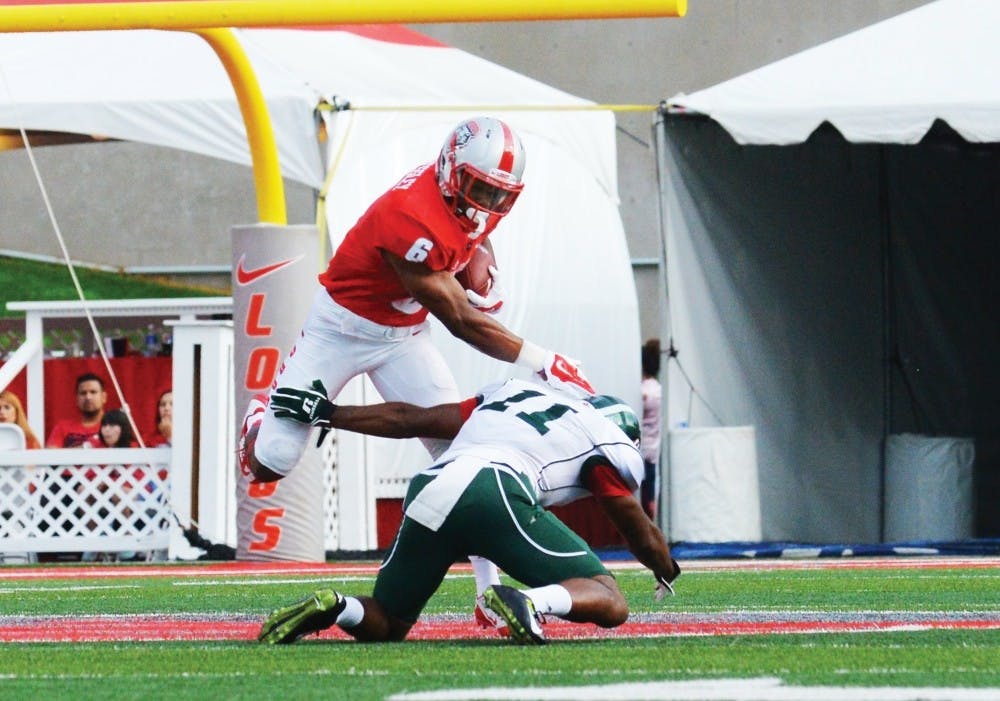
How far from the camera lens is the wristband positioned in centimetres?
547

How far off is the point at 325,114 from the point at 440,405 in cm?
645

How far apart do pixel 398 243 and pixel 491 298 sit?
543mm

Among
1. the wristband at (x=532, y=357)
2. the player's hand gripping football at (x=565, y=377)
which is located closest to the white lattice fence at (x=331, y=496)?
the wristband at (x=532, y=357)

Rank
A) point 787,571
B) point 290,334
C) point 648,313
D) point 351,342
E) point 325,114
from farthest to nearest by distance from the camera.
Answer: point 648,313 < point 325,114 < point 290,334 < point 787,571 < point 351,342

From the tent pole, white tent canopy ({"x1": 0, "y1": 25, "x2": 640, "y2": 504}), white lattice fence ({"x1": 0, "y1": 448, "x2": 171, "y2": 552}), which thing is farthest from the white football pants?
the tent pole

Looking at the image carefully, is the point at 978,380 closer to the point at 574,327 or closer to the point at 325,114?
the point at 574,327

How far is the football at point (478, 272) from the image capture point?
6.26m

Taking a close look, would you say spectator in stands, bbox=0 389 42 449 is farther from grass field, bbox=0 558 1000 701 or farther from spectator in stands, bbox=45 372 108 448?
grass field, bbox=0 558 1000 701

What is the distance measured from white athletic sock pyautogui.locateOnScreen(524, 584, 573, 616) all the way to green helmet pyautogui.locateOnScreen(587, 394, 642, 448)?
0.51 m

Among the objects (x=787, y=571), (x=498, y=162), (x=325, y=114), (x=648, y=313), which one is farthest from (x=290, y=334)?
(x=648, y=313)

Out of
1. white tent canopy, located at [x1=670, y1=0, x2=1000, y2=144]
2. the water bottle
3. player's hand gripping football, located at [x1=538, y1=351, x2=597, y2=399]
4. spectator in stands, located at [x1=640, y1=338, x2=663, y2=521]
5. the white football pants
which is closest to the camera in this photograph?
player's hand gripping football, located at [x1=538, y1=351, x2=597, y2=399]

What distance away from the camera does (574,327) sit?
13.6 m

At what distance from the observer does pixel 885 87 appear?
36.7 feet

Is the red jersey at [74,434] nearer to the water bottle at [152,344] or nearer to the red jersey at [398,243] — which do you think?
the water bottle at [152,344]
